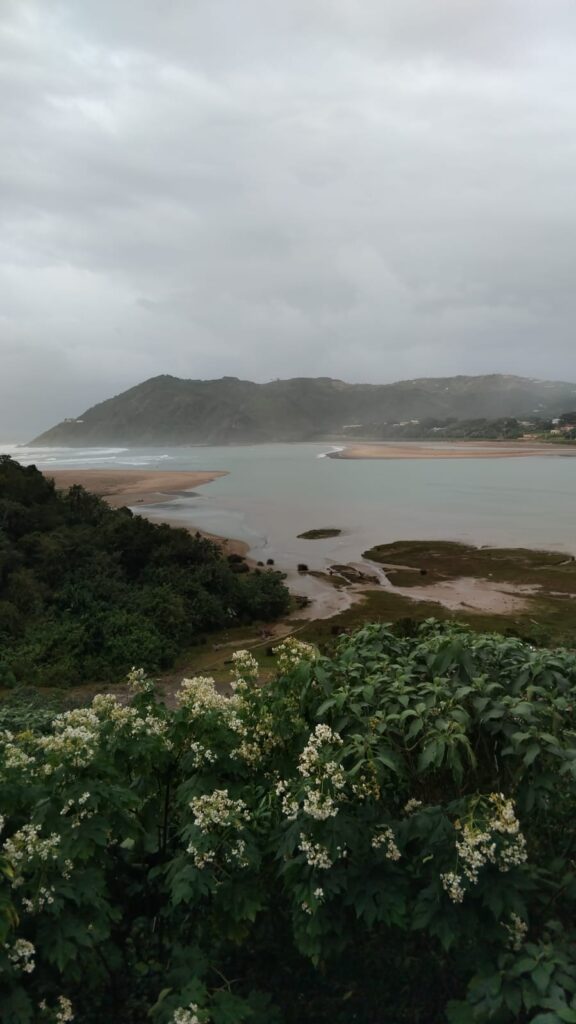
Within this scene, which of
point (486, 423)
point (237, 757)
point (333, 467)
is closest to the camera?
point (237, 757)

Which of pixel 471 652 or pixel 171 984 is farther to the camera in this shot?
pixel 471 652

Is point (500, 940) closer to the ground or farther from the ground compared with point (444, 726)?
closer to the ground

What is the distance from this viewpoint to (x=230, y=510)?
36.3 metres

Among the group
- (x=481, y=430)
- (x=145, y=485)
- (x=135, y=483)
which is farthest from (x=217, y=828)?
(x=481, y=430)

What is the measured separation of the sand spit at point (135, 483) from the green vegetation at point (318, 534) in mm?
14198

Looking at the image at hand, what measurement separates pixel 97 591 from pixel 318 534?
14909 millimetres

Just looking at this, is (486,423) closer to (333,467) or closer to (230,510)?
(333,467)

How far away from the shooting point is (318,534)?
2828cm

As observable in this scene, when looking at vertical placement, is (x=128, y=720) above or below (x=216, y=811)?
above

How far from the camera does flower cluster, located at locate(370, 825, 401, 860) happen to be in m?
2.89

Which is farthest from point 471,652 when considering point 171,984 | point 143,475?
point 143,475

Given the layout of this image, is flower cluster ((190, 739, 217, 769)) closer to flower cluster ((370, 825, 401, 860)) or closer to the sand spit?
flower cluster ((370, 825, 401, 860))

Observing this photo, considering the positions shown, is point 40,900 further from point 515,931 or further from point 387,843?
point 515,931

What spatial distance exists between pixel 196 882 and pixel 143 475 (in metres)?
57.9
